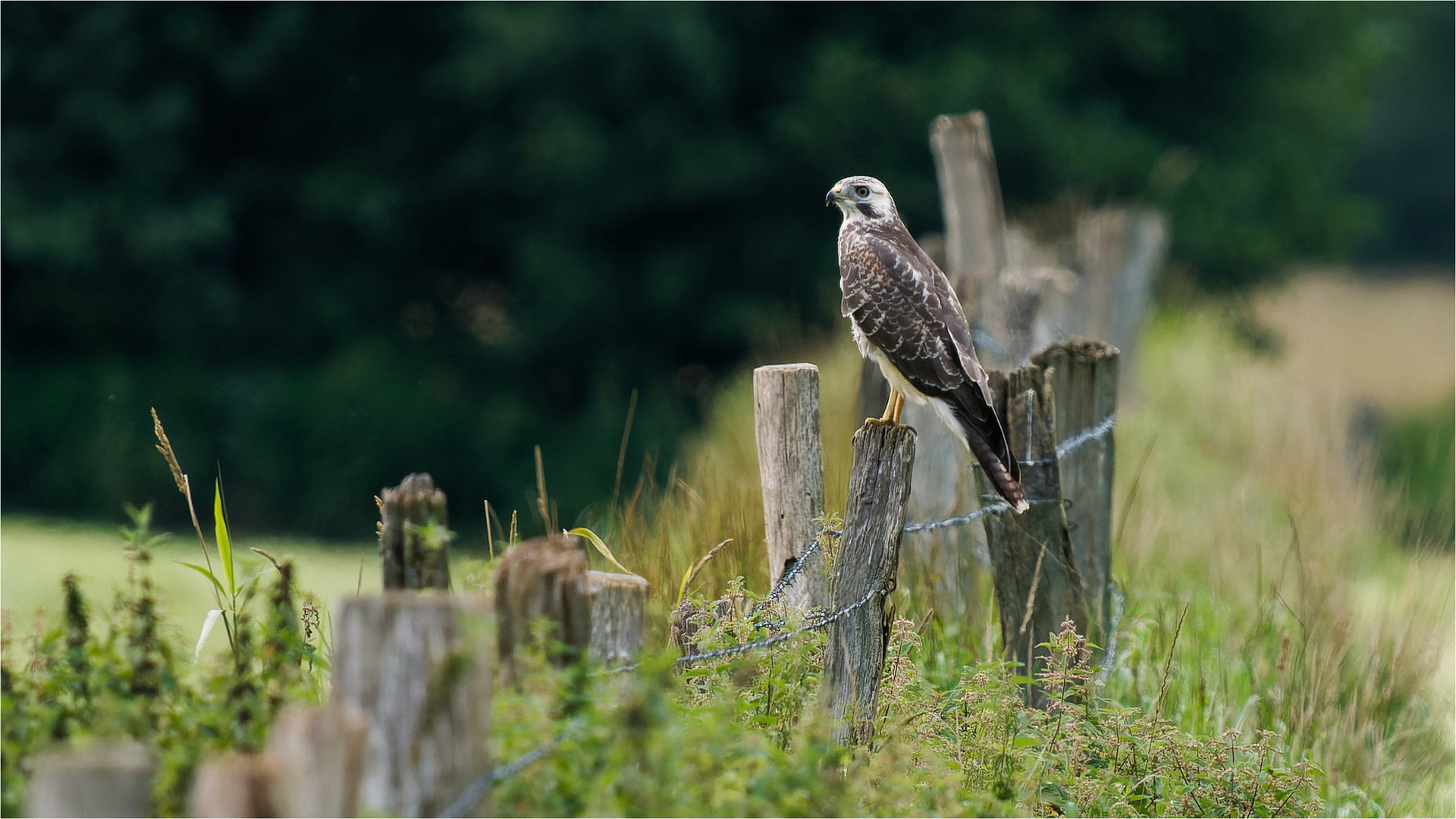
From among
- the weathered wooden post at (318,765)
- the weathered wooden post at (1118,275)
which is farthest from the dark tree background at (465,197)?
the weathered wooden post at (318,765)

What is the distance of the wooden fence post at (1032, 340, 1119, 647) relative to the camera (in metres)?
2.85

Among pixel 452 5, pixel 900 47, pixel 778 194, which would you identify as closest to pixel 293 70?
pixel 452 5

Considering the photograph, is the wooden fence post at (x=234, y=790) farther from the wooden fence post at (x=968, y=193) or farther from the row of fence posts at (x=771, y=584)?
the wooden fence post at (x=968, y=193)

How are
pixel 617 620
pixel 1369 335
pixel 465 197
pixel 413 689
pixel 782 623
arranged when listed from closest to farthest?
pixel 413 689 < pixel 617 620 < pixel 782 623 < pixel 465 197 < pixel 1369 335

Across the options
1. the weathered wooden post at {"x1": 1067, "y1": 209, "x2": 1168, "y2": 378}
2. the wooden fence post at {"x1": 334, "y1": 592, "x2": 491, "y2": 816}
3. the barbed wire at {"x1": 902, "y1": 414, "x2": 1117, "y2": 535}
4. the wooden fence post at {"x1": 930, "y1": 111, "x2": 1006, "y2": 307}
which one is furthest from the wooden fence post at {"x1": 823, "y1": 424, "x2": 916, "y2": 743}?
the weathered wooden post at {"x1": 1067, "y1": 209, "x2": 1168, "y2": 378}

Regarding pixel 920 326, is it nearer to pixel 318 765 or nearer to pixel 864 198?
pixel 864 198

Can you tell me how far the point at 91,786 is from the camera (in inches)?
49.0

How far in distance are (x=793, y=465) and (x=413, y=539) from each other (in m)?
1.17

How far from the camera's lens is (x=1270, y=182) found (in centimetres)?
1091

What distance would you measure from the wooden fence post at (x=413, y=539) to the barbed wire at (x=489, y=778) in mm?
341

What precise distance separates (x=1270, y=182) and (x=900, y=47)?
4043 mm

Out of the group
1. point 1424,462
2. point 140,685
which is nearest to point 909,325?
point 140,685

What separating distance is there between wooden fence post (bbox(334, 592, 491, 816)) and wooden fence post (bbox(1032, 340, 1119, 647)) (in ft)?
6.16

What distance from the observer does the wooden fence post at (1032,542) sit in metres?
2.63
